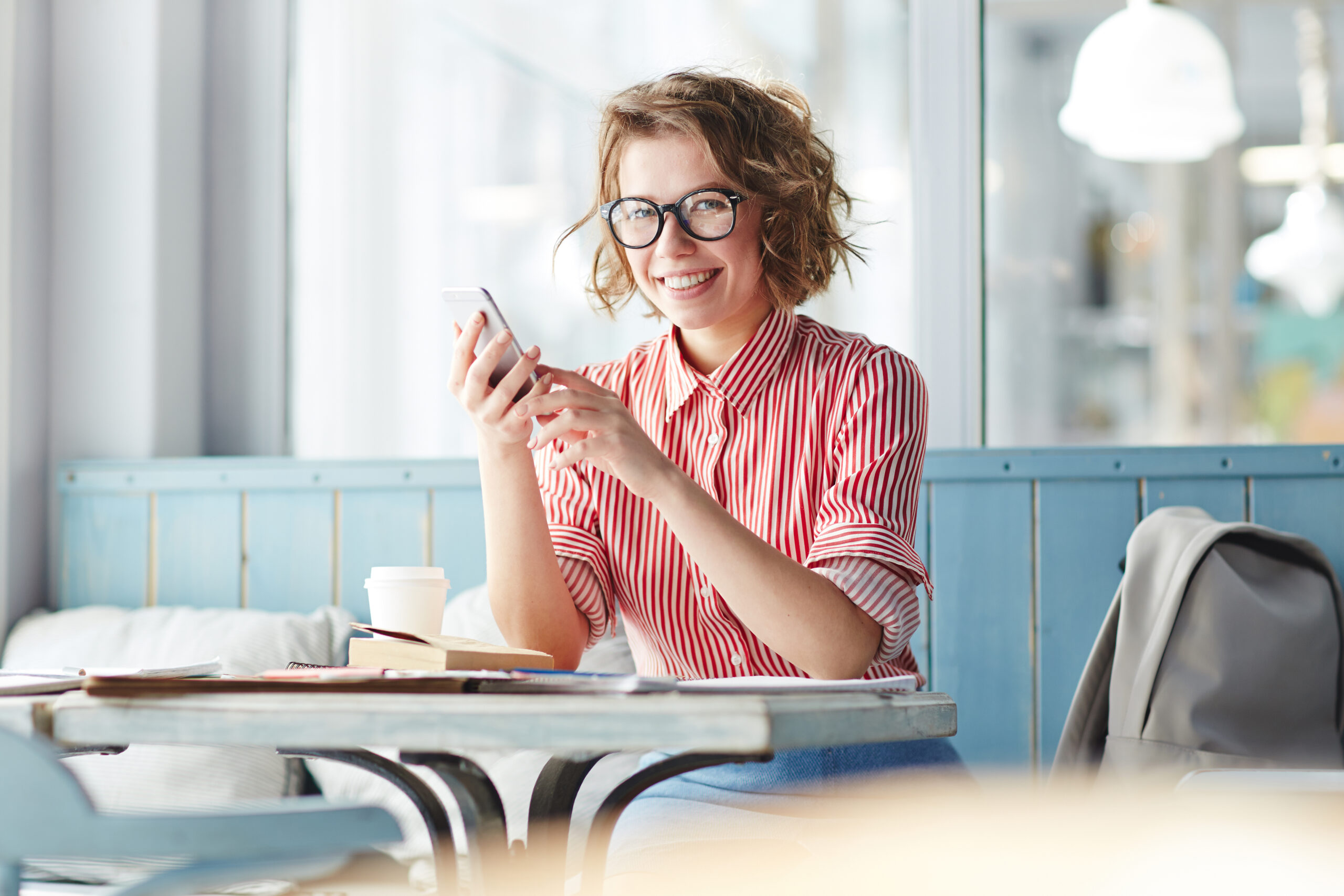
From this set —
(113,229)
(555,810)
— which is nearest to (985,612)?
(555,810)

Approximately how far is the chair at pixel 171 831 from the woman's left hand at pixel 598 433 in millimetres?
379

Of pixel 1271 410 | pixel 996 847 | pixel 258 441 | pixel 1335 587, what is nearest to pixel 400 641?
pixel 996 847

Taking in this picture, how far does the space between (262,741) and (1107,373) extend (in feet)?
13.5

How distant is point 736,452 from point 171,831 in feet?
2.45

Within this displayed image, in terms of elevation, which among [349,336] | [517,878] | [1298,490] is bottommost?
[517,878]

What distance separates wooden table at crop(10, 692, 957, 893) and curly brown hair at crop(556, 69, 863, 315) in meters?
0.62

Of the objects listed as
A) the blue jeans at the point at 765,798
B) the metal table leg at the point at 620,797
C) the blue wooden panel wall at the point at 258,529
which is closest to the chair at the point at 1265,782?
the blue jeans at the point at 765,798

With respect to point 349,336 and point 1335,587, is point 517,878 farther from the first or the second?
point 349,336

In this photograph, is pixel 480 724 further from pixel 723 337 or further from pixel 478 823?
pixel 723 337

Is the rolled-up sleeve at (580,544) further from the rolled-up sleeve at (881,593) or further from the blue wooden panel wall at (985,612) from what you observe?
the blue wooden panel wall at (985,612)

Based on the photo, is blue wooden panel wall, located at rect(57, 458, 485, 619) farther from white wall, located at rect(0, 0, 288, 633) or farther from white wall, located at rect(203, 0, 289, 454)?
white wall, located at rect(203, 0, 289, 454)

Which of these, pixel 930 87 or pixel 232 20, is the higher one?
pixel 232 20

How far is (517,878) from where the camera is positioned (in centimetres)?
76

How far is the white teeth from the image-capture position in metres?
1.17
